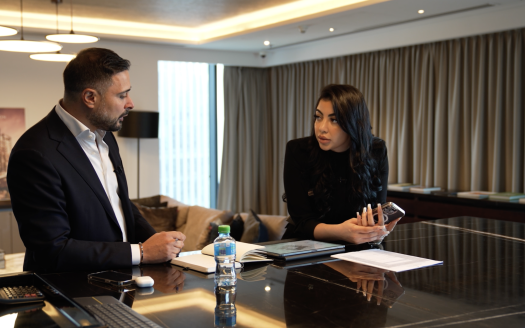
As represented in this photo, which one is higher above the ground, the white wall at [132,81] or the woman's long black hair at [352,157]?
the white wall at [132,81]

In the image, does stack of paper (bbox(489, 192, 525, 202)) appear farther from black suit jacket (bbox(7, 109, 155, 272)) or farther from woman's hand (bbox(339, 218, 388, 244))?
black suit jacket (bbox(7, 109, 155, 272))

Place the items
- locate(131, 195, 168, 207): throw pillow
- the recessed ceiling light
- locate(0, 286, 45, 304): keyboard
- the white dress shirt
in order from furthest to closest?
locate(131, 195, 168, 207): throw pillow
the recessed ceiling light
the white dress shirt
locate(0, 286, 45, 304): keyboard

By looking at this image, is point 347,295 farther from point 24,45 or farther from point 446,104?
point 446,104

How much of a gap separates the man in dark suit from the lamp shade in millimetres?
4575

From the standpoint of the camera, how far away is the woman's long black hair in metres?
2.48

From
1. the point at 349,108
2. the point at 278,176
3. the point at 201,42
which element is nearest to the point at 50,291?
the point at 349,108

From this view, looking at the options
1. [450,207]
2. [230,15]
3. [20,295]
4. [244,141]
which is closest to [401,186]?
[450,207]

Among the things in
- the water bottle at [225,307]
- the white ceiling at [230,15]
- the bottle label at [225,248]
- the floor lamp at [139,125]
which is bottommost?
the water bottle at [225,307]

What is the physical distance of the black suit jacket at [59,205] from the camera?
183 cm

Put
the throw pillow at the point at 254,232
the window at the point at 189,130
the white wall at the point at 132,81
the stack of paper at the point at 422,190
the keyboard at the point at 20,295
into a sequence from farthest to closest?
1. the window at the point at 189,130
2. the white wall at the point at 132,81
3. the stack of paper at the point at 422,190
4. the throw pillow at the point at 254,232
5. the keyboard at the point at 20,295

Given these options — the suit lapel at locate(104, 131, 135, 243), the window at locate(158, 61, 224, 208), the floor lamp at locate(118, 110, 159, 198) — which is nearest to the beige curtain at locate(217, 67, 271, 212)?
the window at locate(158, 61, 224, 208)

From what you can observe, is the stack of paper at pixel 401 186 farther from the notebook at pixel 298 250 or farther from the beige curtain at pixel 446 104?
the notebook at pixel 298 250

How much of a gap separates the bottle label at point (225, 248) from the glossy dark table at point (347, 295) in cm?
9

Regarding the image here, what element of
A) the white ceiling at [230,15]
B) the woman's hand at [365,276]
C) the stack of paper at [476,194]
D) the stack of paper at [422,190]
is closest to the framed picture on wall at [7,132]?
the white ceiling at [230,15]
